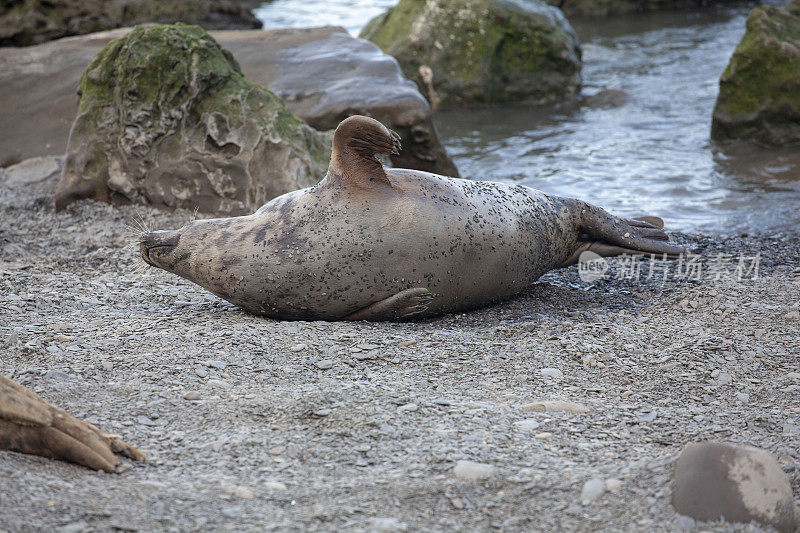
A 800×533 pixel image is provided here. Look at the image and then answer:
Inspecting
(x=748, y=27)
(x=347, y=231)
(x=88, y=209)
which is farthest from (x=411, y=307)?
(x=748, y=27)

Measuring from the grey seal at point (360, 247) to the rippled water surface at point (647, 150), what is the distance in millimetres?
2904

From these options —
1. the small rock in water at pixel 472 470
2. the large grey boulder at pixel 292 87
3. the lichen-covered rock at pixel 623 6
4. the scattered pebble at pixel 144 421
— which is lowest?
the small rock in water at pixel 472 470

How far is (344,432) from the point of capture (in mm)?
2693

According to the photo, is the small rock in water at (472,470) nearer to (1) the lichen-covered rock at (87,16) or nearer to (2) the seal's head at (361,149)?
(2) the seal's head at (361,149)

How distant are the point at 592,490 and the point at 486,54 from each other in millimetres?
9068

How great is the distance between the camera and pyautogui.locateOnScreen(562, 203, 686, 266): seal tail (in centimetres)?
482

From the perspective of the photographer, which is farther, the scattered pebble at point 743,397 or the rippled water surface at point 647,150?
the rippled water surface at point 647,150

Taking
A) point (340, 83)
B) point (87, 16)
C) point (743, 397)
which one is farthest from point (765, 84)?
point (87, 16)

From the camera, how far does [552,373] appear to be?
3391mm

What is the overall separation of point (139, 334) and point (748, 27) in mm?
7460

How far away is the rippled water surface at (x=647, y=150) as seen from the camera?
6.79 metres

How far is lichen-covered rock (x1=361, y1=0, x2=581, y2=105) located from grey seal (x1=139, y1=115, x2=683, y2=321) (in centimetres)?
673

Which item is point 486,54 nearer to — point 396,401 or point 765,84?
point 765,84

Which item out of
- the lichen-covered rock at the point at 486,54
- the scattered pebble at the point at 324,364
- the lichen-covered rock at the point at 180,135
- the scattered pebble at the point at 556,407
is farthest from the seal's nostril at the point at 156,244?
the lichen-covered rock at the point at 486,54
